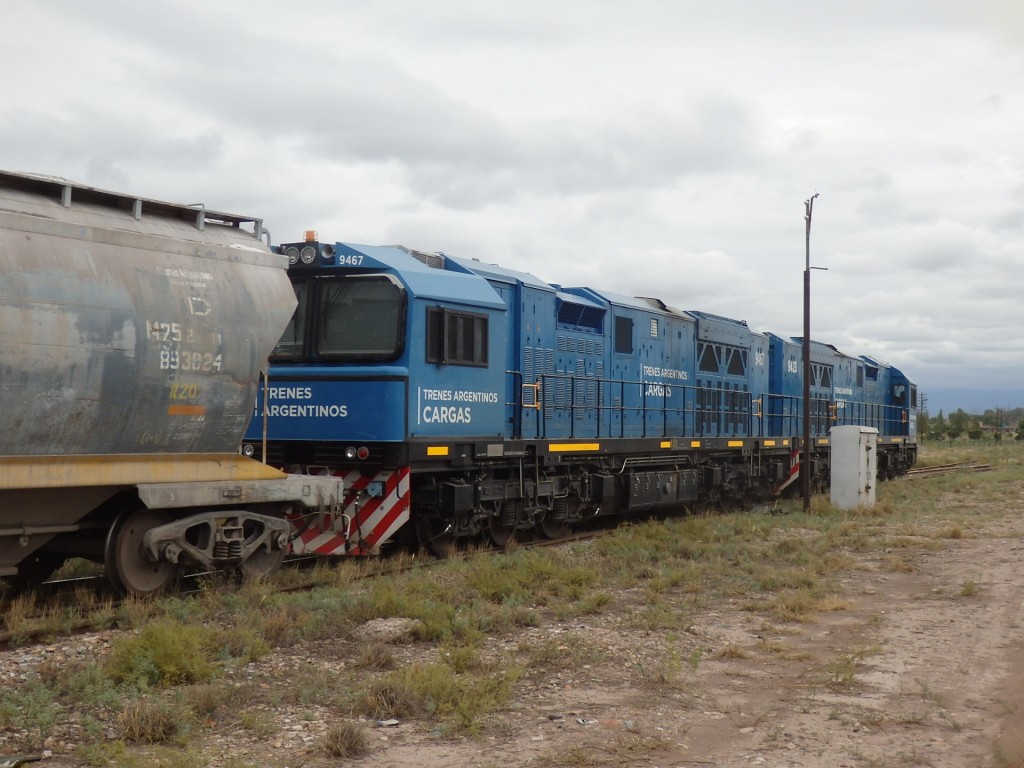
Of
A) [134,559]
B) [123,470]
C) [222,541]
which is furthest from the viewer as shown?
[222,541]

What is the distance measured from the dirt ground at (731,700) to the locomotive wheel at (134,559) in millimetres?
1228

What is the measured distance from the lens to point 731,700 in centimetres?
721

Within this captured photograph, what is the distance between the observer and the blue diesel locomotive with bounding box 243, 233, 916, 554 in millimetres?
12242

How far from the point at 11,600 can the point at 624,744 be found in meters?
6.88

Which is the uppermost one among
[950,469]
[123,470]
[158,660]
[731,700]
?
[123,470]

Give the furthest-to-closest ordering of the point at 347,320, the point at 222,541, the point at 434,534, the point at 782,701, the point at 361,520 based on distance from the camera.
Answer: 1. the point at 434,534
2. the point at 347,320
3. the point at 361,520
4. the point at 222,541
5. the point at 782,701

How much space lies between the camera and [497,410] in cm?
1397

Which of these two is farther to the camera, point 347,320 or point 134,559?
point 347,320

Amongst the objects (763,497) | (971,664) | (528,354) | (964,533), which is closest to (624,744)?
(971,664)

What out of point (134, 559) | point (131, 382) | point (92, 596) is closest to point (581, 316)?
point (134, 559)

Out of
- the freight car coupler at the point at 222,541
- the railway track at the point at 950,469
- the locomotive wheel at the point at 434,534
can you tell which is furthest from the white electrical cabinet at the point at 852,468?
the railway track at the point at 950,469

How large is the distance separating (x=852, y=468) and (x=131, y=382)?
55.3 feet

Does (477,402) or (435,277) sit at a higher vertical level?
(435,277)

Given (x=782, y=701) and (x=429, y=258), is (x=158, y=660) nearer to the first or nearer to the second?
(x=782, y=701)
